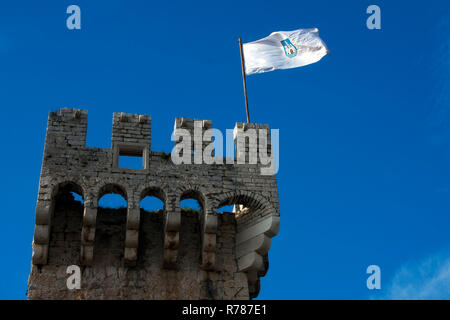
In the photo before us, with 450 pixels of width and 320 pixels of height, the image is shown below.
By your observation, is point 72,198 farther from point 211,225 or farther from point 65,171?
point 211,225

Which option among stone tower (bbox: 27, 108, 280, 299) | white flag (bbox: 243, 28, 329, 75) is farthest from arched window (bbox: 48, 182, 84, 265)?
white flag (bbox: 243, 28, 329, 75)

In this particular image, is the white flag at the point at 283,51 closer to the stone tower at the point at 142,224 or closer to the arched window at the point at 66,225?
the stone tower at the point at 142,224

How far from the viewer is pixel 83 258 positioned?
66.9 feet

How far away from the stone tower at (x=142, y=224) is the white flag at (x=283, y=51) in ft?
11.9

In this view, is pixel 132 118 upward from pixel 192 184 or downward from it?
upward

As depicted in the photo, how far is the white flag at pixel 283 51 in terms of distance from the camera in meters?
24.6

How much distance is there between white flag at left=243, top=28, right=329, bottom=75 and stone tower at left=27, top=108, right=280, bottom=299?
3615mm

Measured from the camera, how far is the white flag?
24.6 m

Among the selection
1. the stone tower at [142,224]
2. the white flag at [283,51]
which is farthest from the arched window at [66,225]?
the white flag at [283,51]

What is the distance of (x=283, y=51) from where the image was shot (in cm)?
2492

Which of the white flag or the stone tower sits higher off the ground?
the white flag

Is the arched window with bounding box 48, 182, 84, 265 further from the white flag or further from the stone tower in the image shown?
the white flag
